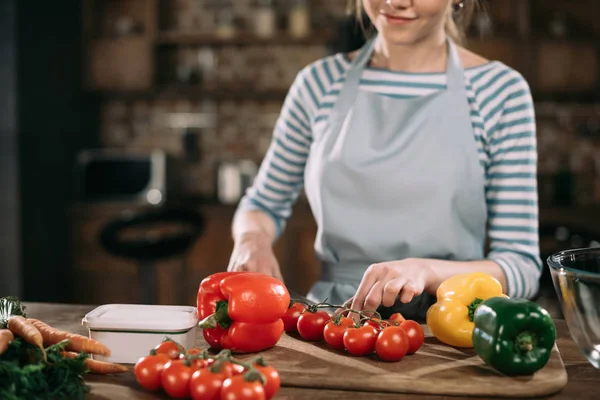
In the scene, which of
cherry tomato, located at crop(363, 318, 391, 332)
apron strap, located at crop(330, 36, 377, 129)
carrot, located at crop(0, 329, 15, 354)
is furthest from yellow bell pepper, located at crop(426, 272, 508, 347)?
carrot, located at crop(0, 329, 15, 354)

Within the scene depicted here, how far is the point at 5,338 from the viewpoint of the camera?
1.10 metres

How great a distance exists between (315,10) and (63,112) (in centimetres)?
176

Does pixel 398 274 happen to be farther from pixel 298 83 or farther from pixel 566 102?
pixel 566 102

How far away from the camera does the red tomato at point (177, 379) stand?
1.01m

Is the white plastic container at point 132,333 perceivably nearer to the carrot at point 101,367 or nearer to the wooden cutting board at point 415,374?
the carrot at point 101,367

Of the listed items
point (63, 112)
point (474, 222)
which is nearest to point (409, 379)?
point (474, 222)

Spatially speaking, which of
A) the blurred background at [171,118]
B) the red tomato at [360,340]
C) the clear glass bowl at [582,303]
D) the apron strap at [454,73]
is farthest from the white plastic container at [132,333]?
the blurred background at [171,118]

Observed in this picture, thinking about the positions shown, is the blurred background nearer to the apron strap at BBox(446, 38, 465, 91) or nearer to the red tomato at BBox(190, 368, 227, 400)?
the apron strap at BBox(446, 38, 465, 91)

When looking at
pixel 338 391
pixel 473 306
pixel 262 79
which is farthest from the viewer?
pixel 262 79

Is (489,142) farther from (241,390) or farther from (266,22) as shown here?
(266,22)

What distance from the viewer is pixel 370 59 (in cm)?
183

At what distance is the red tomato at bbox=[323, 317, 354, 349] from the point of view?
4.02 ft

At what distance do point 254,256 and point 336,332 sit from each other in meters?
0.41

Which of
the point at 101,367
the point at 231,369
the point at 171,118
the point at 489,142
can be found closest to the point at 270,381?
the point at 231,369
